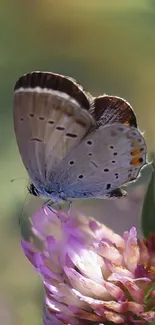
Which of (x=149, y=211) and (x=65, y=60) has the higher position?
(x=65, y=60)

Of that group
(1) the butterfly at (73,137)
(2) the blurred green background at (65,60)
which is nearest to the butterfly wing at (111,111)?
(1) the butterfly at (73,137)

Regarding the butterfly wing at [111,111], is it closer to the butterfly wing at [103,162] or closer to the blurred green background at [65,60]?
the butterfly wing at [103,162]

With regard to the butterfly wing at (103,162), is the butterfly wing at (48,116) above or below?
above

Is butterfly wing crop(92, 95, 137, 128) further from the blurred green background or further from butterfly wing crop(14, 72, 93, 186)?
the blurred green background

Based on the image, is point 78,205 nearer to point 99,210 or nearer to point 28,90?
point 99,210

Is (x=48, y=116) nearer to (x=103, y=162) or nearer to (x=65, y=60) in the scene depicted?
(x=103, y=162)

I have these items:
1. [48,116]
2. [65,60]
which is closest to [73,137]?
[48,116]

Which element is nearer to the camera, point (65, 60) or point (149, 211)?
point (149, 211)

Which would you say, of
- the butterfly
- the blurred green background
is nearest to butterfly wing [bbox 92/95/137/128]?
the butterfly
